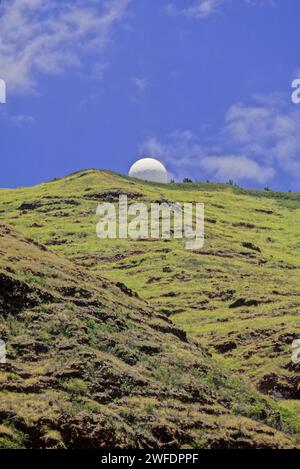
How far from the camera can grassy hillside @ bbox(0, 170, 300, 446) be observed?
162ft

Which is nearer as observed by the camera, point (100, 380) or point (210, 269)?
point (100, 380)

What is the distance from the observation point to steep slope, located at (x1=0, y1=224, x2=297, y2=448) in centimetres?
3328

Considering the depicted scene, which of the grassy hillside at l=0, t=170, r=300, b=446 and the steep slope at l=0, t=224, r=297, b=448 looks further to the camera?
the grassy hillside at l=0, t=170, r=300, b=446

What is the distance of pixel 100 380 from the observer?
37312 mm

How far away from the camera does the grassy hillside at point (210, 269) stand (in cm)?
4938

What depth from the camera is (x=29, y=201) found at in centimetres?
14188

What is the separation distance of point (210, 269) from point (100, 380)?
5807 cm

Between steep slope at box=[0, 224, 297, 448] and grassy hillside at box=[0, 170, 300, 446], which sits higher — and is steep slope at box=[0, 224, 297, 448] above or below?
below

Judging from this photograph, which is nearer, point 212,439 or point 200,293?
point 212,439

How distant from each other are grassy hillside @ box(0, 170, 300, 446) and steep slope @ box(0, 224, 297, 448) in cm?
24

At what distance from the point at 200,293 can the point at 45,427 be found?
171 feet

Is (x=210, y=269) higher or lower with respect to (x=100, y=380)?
higher
